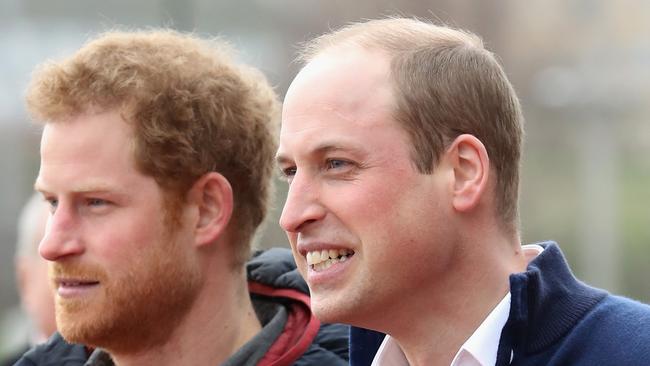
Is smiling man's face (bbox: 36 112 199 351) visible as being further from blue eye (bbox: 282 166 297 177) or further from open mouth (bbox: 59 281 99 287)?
blue eye (bbox: 282 166 297 177)

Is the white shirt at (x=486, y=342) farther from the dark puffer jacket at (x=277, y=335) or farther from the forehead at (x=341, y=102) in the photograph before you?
the dark puffer jacket at (x=277, y=335)

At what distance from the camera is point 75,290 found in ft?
12.1

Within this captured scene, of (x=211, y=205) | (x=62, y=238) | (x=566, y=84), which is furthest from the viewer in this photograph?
(x=566, y=84)

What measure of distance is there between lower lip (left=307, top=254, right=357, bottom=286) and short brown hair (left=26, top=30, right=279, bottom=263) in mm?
843

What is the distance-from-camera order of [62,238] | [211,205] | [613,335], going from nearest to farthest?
1. [613,335]
2. [62,238]
3. [211,205]

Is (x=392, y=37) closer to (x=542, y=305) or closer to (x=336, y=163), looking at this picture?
(x=336, y=163)

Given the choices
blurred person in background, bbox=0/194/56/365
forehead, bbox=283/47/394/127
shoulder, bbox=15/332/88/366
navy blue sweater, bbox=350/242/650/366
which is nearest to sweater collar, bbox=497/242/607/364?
navy blue sweater, bbox=350/242/650/366

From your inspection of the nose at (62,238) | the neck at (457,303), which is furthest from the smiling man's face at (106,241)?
the neck at (457,303)

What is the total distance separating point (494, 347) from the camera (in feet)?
9.66

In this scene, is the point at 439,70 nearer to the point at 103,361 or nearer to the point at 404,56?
the point at 404,56

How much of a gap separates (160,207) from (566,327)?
134cm

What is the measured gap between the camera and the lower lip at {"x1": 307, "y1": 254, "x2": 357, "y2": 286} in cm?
301

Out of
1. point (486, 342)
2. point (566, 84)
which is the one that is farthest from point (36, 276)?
point (566, 84)

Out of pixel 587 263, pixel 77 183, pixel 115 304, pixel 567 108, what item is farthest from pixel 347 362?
pixel 567 108
